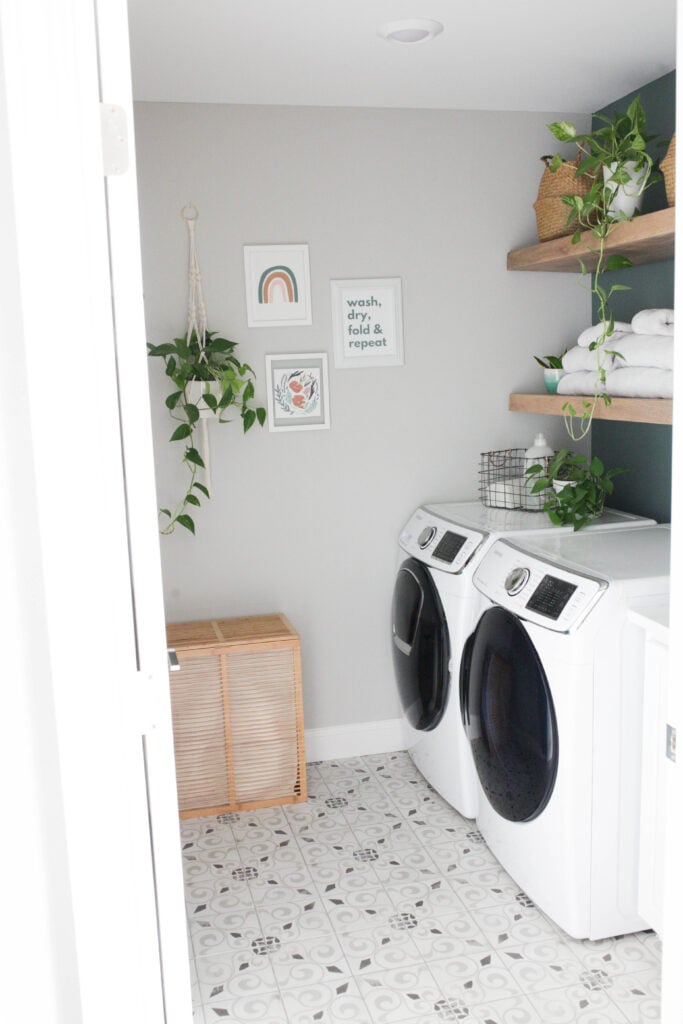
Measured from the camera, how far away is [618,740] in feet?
7.67

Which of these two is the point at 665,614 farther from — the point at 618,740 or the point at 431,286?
the point at 431,286

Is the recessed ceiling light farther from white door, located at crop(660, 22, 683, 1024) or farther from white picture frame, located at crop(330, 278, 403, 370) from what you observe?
white door, located at crop(660, 22, 683, 1024)

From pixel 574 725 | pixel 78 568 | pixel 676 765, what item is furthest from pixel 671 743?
pixel 78 568

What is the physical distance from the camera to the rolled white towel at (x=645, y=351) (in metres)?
2.54

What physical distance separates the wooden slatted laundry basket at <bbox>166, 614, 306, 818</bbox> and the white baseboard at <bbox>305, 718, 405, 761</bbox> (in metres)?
0.30

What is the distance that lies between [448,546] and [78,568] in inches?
74.5

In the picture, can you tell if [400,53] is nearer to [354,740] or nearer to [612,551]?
[612,551]

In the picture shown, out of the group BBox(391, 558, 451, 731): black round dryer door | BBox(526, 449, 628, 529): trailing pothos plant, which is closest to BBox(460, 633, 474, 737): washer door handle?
BBox(391, 558, 451, 731): black round dryer door

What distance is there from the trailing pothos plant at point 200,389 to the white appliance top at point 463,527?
2.13ft

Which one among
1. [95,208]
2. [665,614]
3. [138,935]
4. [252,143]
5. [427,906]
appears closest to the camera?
[95,208]

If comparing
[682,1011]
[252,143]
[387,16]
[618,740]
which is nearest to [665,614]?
[618,740]

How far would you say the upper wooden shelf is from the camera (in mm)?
2473

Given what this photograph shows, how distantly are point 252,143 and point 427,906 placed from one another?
7.87 feet

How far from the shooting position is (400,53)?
269 centimetres
